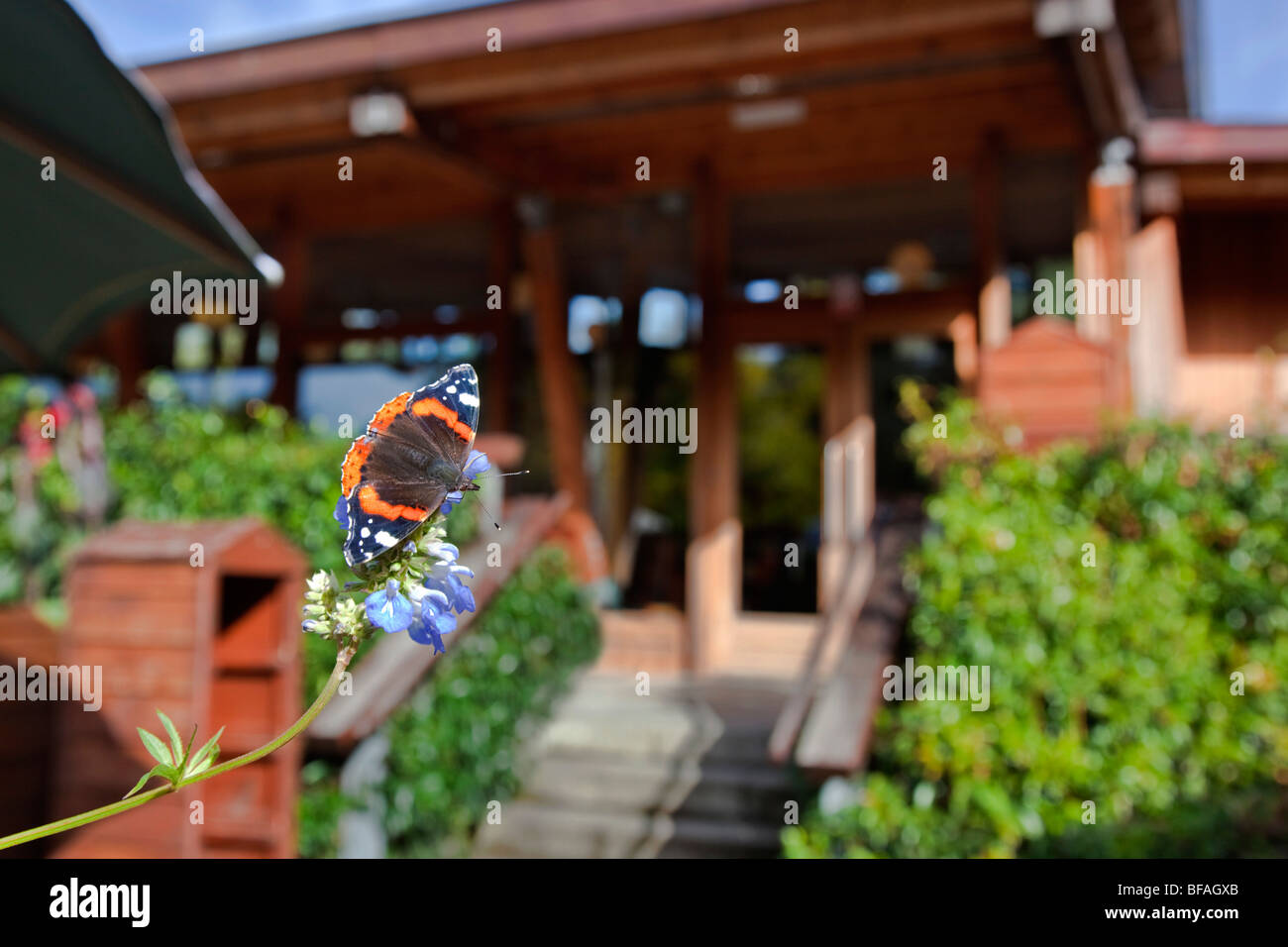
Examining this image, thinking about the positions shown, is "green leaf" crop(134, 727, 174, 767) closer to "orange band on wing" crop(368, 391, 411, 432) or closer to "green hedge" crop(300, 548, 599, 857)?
"orange band on wing" crop(368, 391, 411, 432)

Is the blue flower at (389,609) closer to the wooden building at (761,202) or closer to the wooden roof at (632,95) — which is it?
the wooden building at (761,202)

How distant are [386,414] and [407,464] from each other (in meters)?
0.05

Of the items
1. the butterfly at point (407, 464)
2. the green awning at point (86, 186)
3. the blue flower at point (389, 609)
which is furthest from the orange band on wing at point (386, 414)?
the green awning at point (86, 186)

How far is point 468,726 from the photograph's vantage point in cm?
443

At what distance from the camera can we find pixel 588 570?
6.78 metres

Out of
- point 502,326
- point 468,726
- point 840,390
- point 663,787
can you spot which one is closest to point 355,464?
point 468,726

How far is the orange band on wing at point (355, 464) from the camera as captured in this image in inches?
23.6

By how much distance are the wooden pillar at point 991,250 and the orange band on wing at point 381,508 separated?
6144 millimetres

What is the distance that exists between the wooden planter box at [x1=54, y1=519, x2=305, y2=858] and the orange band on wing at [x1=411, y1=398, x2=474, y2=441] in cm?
275

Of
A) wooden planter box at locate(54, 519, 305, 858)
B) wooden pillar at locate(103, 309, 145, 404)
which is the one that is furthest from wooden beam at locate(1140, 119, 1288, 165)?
wooden pillar at locate(103, 309, 145, 404)

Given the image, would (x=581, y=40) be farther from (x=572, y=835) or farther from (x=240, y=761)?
(x=240, y=761)
